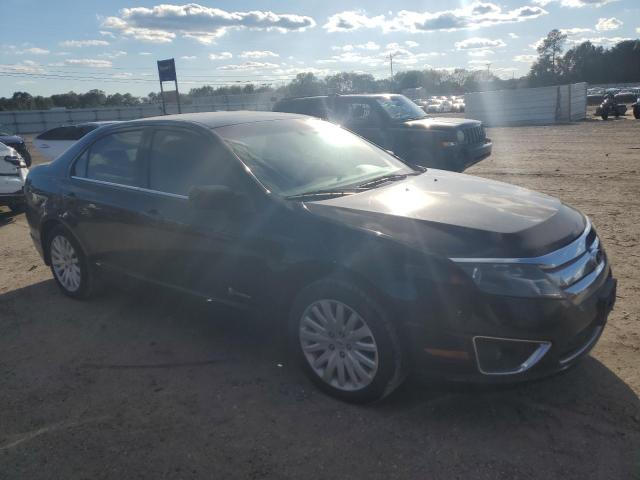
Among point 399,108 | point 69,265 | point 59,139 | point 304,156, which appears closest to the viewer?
point 304,156

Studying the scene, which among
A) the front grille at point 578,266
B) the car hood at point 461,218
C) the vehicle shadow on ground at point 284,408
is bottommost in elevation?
the vehicle shadow on ground at point 284,408

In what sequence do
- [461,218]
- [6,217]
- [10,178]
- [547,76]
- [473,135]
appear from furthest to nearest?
[547,76] < [473,135] < [6,217] < [10,178] < [461,218]

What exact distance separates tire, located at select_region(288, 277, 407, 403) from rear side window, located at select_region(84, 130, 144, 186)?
1978mm

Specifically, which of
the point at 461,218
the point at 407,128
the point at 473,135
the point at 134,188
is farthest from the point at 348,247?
the point at 473,135

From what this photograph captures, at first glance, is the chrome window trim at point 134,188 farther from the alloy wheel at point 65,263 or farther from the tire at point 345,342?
the tire at point 345,342

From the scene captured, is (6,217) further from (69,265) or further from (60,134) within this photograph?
(69,265)

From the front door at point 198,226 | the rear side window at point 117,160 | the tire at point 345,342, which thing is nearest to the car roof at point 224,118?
the front door at point 198,226

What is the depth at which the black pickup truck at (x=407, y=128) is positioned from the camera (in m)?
10.1

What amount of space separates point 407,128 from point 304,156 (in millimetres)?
6648

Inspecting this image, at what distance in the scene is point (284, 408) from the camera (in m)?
3.39

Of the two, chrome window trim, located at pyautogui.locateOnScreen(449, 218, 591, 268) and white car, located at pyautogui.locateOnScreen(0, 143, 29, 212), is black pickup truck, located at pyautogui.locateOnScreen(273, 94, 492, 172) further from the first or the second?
chrome window trim, located at pyautogui.locateOnScreen(449, 218, 591, 268)

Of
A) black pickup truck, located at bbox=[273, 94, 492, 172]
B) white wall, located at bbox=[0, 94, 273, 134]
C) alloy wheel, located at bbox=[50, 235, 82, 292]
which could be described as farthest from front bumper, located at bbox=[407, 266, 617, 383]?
white wall, located at bbox=[0, 94, 273, 134]

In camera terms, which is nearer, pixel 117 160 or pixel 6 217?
pixel 117 160

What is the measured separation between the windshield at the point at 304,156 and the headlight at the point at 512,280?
4.42 ft
